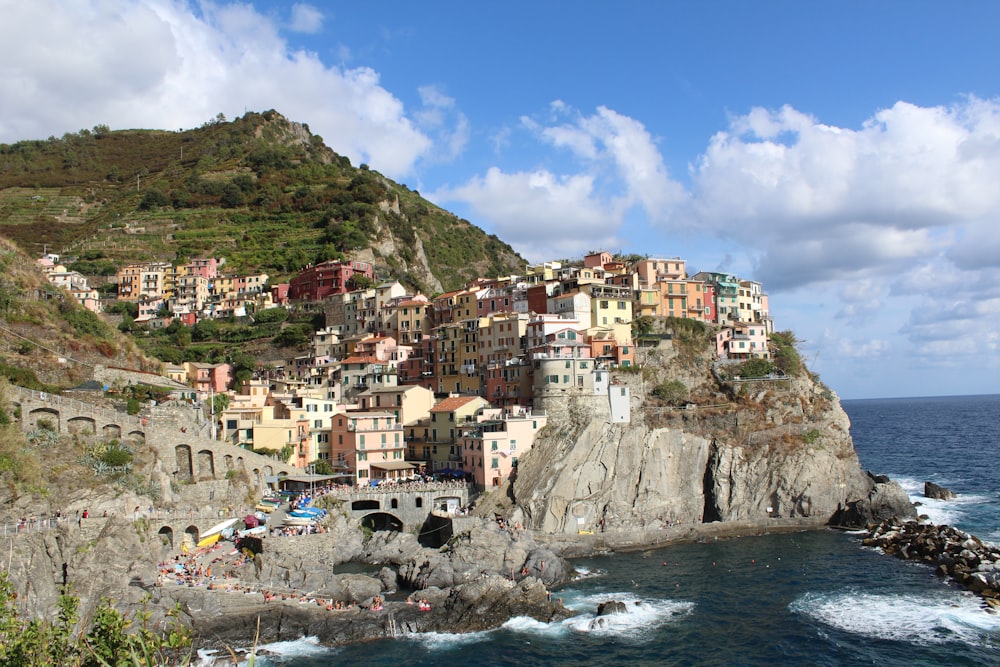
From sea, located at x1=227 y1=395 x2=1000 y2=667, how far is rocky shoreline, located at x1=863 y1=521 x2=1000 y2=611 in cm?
90

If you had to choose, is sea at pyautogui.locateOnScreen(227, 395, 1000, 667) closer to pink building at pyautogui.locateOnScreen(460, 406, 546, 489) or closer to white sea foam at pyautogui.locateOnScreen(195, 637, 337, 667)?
white sea foam at pyautogui.locateOnScreen(195, 637, 337, 667)

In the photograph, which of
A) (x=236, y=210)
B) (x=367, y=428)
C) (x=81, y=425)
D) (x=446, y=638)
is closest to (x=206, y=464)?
(x=81, y=425)

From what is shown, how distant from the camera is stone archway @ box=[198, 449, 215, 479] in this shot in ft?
161

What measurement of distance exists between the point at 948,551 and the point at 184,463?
4849 cm

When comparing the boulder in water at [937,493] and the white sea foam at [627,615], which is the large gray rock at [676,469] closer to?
the boulder in water at [937,493]

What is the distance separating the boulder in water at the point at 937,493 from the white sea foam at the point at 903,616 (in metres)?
29.9

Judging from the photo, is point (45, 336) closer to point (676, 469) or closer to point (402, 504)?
point (402, 504)

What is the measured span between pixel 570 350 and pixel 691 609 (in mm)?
27082

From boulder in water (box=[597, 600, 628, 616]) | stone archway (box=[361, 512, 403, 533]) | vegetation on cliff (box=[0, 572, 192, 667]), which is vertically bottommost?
boulder in water (box=[597, 600, 628, 616])

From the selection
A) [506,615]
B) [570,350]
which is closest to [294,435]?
[570,350]

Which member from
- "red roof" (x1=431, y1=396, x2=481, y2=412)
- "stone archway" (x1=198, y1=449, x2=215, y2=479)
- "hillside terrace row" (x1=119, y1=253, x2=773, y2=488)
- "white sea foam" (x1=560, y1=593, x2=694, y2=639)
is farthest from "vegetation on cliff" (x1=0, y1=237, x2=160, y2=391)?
"white sea foam" (x1=560, y1=593, x2=694, y2=639)

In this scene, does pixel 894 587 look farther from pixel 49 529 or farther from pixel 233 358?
pixel 233 358

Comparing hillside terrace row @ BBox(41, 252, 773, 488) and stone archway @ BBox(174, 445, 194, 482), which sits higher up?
hillside terrace row @ BBox(41, 252, 773, 488)

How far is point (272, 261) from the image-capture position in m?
110
